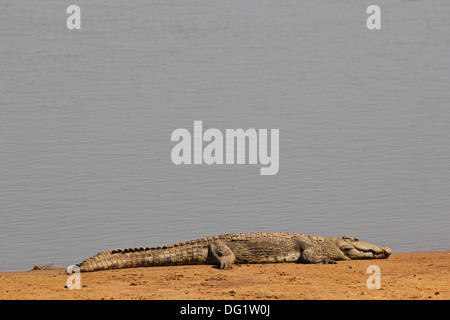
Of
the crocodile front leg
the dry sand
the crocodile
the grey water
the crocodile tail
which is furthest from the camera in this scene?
the grey water

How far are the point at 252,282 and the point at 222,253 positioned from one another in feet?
5.13

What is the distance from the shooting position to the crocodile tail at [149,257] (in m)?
13.4

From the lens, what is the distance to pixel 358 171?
→ 1892 centimetres

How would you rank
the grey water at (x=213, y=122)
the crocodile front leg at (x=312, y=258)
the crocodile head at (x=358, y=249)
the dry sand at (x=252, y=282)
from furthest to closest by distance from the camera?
the grey water at (x=213, y=122)
the crocodile head at (x=358, y=249)
the crocodile front leg at (x=312, y=258)
the dry sand at (x=252, y=282)

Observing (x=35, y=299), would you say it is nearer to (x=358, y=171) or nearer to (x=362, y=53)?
(x=358, y=171)

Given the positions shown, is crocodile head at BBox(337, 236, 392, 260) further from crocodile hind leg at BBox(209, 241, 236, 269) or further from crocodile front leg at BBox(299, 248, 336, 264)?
Result: crocodile hind leg at BBox(209, 241, 236, 269)

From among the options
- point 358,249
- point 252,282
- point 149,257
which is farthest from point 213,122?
point 252,282

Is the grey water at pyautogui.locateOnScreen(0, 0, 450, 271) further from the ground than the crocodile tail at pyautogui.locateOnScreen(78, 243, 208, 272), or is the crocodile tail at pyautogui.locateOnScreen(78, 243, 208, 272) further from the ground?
the grey water at pyautogui.locateOnScreen(0, 0, 450, 271)

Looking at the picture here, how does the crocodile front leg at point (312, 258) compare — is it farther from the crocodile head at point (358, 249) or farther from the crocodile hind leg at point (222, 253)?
the crocodile hind leg at point (222, 253)

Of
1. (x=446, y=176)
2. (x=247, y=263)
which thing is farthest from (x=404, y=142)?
(x=247, y=263)

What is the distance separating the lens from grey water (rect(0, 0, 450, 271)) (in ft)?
52.8

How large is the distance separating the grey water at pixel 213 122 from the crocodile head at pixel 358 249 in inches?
43.3

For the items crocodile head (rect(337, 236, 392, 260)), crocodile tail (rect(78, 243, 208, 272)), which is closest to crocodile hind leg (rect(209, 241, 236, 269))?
crocodile tail (rect(78, 243, 208, 272))

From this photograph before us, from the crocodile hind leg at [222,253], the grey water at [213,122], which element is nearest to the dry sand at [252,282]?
the crocodile hind leg at [222,253]
